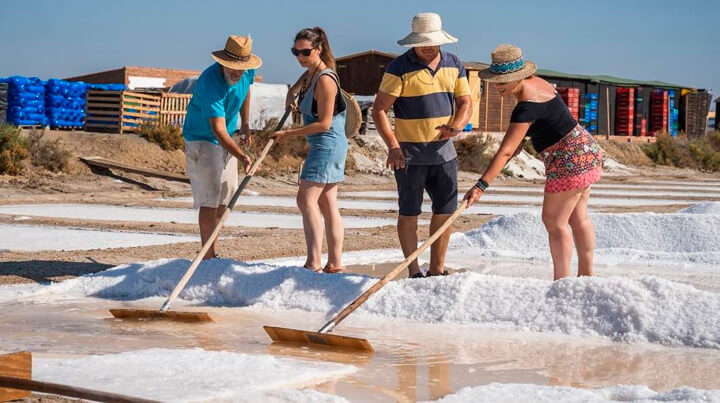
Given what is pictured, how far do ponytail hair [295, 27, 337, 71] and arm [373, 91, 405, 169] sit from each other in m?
0.31

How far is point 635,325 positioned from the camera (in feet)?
15.5

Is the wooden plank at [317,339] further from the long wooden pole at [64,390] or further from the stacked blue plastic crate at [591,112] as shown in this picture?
the stacked blue plastic crate at [591,112]

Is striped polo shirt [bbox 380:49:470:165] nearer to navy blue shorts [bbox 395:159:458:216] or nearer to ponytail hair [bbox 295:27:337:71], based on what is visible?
navy blue shorts [bbox 395:159:458:216]

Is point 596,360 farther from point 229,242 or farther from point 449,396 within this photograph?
point 229,242

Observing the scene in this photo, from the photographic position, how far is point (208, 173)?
6270 mm

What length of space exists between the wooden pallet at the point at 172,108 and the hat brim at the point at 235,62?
1842cm

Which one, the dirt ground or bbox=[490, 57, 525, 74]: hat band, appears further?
the dirt ground

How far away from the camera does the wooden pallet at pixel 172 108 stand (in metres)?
24.6

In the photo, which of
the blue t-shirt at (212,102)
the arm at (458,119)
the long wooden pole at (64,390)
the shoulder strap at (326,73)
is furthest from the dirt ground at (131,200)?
the long wooden pole at (64,390)

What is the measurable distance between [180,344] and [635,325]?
1961 millimetres

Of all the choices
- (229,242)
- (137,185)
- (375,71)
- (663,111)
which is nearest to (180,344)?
(229,242)

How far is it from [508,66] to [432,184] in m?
0.97

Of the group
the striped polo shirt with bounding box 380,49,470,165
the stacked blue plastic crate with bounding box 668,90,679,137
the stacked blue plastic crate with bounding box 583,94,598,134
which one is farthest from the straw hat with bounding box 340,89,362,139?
the stacked blue plastic crate with bounding box 668,90,679,137

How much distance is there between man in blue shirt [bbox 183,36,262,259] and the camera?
6.07 metres
